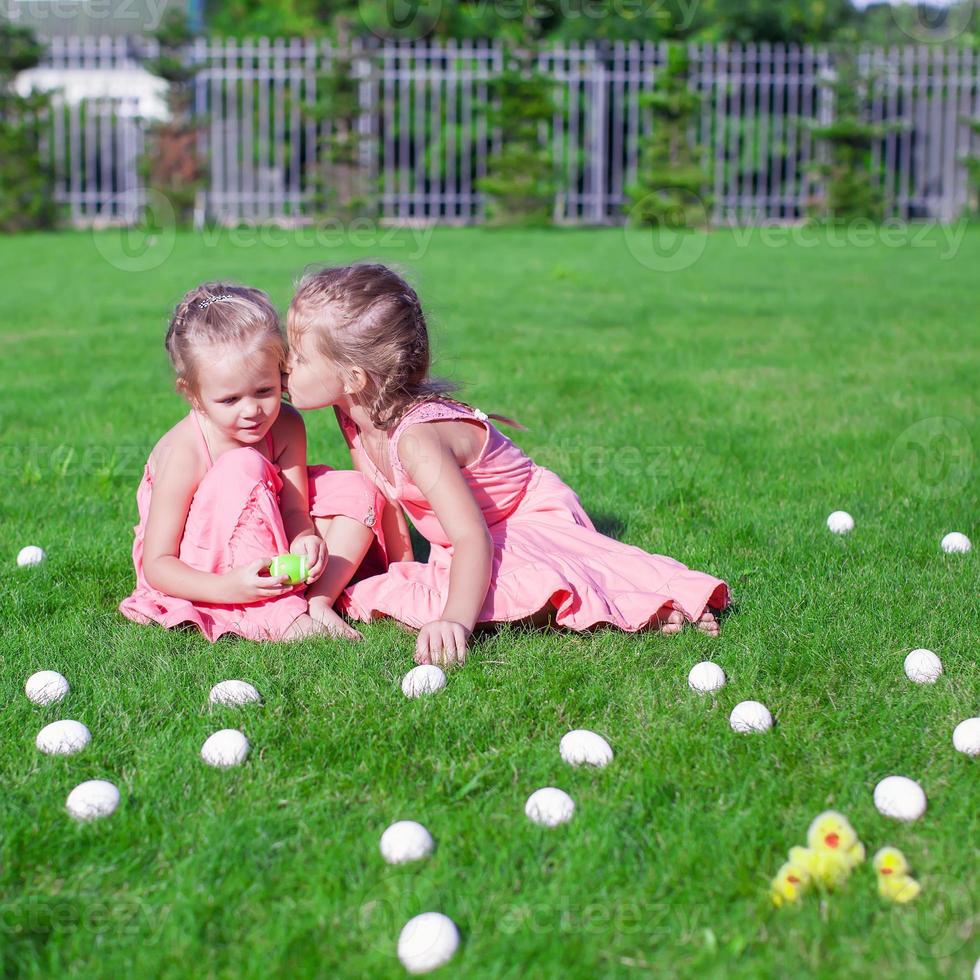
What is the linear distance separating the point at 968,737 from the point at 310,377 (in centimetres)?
179

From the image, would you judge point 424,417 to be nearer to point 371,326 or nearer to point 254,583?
point 371,326

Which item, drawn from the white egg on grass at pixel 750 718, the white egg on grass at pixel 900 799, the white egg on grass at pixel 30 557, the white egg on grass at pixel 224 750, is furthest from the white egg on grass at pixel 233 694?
the white egg on grass at pixel 900 799

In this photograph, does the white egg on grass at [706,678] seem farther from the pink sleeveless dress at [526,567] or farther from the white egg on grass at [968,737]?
the white egg on grass at [968,737]

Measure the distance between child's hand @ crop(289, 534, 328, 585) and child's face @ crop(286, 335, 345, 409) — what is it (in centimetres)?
35

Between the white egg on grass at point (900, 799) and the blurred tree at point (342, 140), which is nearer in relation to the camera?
the white egg on grass at point (900, 799)

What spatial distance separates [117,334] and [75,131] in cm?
1136

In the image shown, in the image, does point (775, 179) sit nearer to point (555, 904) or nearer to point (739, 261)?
point (739, 261)

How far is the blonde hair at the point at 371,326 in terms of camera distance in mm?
3094

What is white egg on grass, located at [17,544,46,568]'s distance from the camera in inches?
141

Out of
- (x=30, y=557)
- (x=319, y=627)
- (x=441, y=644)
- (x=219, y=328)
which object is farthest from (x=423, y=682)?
(x=30, y=557)

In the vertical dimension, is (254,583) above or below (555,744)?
above

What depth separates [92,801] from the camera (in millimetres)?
2191

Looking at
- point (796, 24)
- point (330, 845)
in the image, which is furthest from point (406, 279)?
point (796, 24)

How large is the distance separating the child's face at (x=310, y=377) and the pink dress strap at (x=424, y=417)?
20cm
